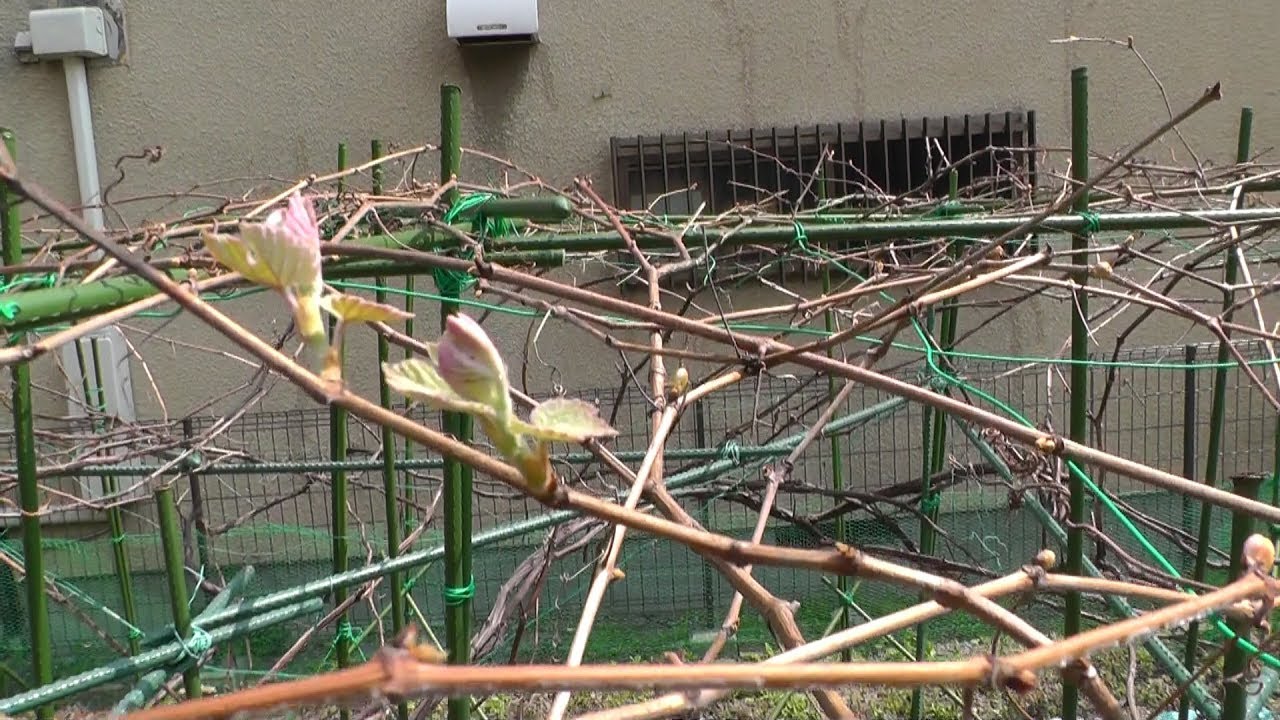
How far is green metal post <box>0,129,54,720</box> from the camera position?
119 cm

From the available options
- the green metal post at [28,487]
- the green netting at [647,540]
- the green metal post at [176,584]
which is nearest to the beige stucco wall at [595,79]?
the green netting at [647,540]

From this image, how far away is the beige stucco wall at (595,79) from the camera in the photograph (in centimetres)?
442

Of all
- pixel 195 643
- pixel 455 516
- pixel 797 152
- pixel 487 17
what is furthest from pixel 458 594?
pixel 797 152

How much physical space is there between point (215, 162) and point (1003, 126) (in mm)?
3870

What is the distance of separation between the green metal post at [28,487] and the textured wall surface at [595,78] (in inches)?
123

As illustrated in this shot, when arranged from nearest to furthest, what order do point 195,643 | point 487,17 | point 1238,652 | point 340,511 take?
point 1238,652 → point 195,643 → point 340,511 → point 487,17

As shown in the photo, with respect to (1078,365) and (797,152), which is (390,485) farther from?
(797,152)

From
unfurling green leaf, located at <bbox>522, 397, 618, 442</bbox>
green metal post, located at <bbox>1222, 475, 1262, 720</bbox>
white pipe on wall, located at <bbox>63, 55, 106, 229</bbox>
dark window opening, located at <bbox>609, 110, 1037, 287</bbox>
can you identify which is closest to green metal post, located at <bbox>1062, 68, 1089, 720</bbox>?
green metal post, located at <bbox>1222, 475, 1262, 720</bbox>

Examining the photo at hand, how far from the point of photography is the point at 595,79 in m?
4.54

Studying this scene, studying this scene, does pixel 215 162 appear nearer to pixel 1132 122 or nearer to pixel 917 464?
pixel 917 464

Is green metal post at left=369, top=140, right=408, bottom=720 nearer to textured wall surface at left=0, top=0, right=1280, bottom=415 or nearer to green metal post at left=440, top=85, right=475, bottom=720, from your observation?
green metal post at left=440, top=85, right=475, bottom=720

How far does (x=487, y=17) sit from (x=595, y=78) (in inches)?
24.1

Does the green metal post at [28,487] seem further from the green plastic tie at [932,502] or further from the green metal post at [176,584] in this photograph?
the green plastic tie at [932,502]

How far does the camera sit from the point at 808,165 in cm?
462
